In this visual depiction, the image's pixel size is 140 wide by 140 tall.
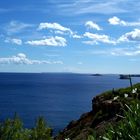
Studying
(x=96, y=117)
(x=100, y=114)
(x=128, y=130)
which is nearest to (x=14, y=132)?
(x=96, y=117)

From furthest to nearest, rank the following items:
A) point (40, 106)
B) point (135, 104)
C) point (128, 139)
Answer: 1. point (40, 106)
2. point (135, 104)
3. point (128, 139)

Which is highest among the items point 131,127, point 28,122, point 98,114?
point 131,127

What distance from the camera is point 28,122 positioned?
150 meters

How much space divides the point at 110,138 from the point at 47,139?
51.5 m

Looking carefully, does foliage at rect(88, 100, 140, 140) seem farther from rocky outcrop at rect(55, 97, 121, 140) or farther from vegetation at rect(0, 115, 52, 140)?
vegetation at rect(0, 115, 52, 140)

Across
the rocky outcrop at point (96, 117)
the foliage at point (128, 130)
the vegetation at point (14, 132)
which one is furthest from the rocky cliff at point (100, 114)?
the foliage at point (128, 130)

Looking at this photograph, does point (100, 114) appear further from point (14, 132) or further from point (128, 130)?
point (128, 130)

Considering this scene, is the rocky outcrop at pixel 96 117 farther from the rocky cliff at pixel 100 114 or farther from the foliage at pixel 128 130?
the foliage at pixel 128 130

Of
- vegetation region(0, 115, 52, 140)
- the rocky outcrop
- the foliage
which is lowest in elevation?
vegetation region(0, 115, 52, 140)

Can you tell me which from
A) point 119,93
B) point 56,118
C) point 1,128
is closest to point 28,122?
point 56,118

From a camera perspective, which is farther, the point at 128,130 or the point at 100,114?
the point at 100,114

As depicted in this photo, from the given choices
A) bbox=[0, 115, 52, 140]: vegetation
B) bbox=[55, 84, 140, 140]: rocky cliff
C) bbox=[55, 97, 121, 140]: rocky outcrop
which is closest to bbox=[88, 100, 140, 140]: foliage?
bbox=[55, 84, 140, 140]: rocky cliff

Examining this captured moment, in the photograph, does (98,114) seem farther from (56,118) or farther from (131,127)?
(56,118)

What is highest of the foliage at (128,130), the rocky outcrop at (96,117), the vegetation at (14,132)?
the foliage at (128,130)
